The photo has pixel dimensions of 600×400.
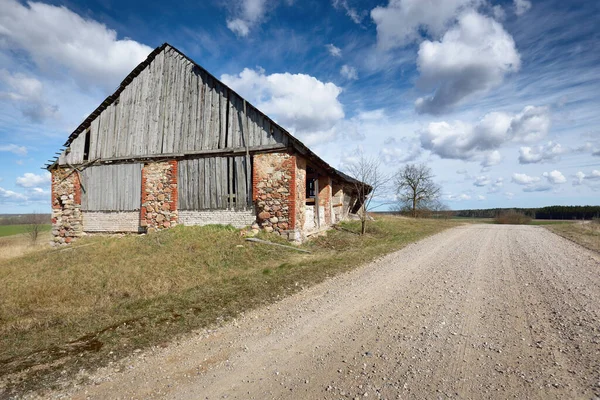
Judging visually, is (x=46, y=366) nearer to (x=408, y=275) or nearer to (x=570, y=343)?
(x=570, y=343)

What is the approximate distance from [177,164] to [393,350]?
12.9 meters

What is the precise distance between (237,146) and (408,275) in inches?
352

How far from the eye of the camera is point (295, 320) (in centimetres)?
451

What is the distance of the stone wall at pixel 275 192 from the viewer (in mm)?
12039

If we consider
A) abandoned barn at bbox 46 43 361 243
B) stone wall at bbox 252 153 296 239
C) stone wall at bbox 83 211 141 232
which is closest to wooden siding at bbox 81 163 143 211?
abandoned barn at bbox 46 43 361 243

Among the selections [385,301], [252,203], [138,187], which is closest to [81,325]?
[385,301]

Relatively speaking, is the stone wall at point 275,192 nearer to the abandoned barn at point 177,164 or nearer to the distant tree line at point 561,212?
the abandoned barn at point 177,164

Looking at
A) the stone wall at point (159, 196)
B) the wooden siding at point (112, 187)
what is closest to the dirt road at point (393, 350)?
the stone wall at point (159, 196)

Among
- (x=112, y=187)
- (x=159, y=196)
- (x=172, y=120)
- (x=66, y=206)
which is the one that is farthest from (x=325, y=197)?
(x=66, y=206)

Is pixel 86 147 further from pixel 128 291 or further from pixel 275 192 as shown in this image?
pixel 128 291

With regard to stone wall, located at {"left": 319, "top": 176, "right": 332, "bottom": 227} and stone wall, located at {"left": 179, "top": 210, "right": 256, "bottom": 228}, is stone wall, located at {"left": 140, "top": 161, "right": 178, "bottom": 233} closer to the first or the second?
stone wall, located at {"left": 179, "top": 210, "right": 256, "bottom": 228}

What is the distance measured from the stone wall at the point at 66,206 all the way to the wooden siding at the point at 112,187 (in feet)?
1.33

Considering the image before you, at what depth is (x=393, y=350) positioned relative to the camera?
3488 millimetres

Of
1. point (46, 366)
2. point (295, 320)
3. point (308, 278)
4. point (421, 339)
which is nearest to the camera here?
point (46, 366)
